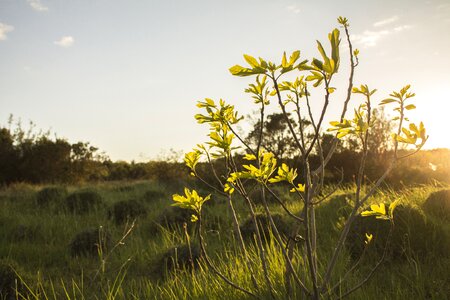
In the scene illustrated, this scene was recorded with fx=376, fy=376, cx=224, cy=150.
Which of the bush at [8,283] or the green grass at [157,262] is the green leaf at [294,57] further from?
the bush at [8,283]

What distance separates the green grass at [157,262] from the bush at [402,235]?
9 cm

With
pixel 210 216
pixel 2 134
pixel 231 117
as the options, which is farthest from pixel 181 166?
pixel 231 117

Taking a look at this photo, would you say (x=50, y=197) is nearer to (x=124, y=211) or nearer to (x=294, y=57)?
(x=124, y=211)

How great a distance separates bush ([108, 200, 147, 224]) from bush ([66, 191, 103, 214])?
0.79m

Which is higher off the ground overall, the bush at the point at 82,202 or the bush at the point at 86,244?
the bush at the point at 82,202

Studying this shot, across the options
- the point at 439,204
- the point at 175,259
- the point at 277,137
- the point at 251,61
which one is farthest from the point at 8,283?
the point at 277,137

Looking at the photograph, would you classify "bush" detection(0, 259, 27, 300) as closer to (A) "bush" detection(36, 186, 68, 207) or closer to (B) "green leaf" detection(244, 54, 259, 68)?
(B) "green leaf" detection(244, 54, 259, 68)

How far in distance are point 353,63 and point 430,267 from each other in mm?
2183

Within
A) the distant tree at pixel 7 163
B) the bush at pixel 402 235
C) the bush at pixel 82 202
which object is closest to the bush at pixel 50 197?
the bush at pixel 82 202

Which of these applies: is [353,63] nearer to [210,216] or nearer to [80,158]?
[210,216]

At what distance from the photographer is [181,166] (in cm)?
1648

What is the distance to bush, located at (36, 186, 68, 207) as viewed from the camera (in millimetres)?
8477

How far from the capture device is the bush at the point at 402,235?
350 centimetres

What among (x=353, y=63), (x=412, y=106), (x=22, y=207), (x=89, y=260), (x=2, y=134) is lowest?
(x=89, y=260)
